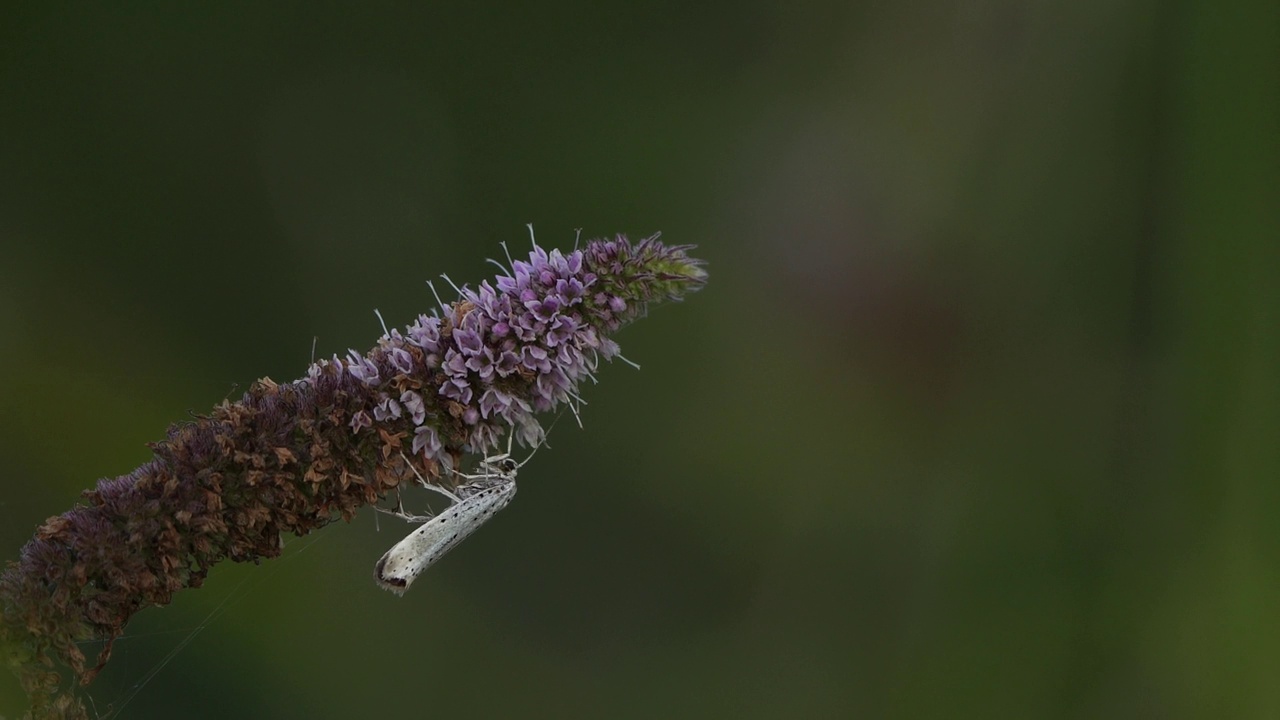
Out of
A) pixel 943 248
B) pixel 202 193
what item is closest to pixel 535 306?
pixel 202 193

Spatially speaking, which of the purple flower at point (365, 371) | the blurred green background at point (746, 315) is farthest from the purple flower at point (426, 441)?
the blurred green background at point (746, 315)

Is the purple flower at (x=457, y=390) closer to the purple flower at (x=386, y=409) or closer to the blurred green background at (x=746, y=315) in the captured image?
the purple flower at (x=386, y=409)

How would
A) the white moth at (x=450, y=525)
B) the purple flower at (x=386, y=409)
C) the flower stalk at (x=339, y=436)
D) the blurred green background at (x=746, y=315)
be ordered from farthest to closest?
the blurred green background at (x=746, y=315), the white moth at (x=450, y=525), the purple flower at (x=386, y=409), the flower stalk at (x=339, y=436)

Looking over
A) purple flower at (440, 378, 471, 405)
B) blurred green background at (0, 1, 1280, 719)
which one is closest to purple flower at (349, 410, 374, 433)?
purple flower at (440, 378, 471, 405)

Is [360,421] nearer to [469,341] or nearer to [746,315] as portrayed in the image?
[469,341]

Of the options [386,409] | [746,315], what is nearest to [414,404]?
[386,409]

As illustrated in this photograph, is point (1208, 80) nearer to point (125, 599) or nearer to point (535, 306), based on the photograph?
point (535, 306)

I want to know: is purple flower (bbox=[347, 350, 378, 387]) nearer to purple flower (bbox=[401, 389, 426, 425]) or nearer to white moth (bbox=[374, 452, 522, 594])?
purple flower (bbox=[401, 389, 426, 425])
